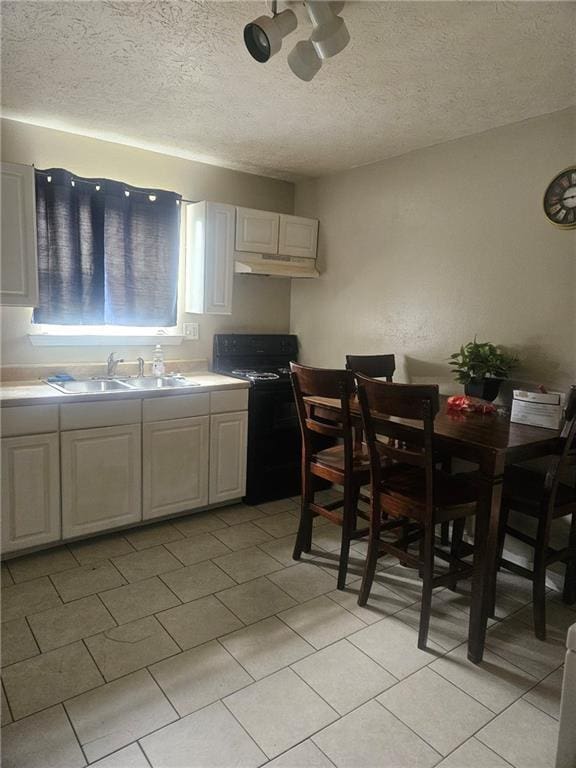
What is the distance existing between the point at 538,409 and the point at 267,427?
174 centimetres

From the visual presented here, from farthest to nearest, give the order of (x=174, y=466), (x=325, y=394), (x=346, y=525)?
(x=174, y=466) → (x=346, y=525) → (x=325, y=394)

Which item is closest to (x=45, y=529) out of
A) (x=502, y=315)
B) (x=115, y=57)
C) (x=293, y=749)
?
(x=293, y=749)

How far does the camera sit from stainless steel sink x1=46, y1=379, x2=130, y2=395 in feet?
9.59

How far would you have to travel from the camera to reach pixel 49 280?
3.04 m

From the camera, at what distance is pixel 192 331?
3.73 metres

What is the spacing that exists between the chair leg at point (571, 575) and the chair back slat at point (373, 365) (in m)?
1.35

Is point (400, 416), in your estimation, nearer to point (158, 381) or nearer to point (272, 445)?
point (272, 445)

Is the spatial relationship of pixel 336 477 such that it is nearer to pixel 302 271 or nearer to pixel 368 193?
pixel 302 271

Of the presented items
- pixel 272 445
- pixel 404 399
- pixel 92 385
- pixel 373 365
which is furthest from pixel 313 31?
pixel 272 445

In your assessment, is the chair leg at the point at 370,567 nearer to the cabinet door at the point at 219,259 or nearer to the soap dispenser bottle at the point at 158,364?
the soap dispenser bottle at the point at 158,364

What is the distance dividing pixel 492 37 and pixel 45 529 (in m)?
3.00

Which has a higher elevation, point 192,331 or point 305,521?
point 192,331

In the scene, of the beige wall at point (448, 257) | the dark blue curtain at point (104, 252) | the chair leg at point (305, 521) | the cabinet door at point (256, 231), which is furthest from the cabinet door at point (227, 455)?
the cabinet door at point (256, 231)

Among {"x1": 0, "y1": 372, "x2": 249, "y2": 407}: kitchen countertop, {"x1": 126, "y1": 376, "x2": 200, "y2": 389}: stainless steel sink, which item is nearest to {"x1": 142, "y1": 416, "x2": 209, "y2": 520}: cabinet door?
{"x1": 0, "y1": 372, "x2": 249, "y2": 407}: kitchen countertop
